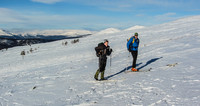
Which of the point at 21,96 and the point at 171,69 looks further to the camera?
the point at 171,69

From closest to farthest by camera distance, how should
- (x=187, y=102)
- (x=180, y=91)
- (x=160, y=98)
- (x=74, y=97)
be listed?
(x=187, y=102), (x=160, y=98), (x=180, y=91), (x=74, y=97)

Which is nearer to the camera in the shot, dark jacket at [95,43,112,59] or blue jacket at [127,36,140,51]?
dark jacket at [95,43,112,59]

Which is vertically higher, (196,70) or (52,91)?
(196,70)

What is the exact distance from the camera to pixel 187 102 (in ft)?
15.5

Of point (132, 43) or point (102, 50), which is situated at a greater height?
point (132, 43)

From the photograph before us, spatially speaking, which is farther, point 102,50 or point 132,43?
point 132,43

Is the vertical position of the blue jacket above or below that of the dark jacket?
above

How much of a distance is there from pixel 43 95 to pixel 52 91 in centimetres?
56

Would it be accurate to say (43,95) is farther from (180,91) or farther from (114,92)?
(180,91)

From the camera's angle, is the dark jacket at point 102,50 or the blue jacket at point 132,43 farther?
the blue jacket at point 132,43

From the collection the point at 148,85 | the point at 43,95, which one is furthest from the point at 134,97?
the point at 43,95

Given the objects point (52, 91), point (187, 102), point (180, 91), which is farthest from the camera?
point (52, 91)

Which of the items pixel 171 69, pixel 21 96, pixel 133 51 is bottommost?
pixel 21 96

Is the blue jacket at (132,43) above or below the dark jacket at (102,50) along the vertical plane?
above
